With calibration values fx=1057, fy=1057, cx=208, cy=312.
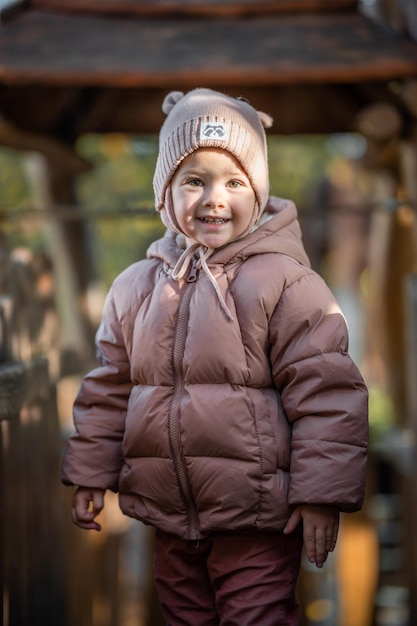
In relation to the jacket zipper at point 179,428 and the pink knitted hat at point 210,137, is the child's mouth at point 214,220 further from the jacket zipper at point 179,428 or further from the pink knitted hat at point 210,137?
the jacket zipper at point 179,428

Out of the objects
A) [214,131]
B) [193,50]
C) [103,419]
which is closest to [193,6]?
[193,50]

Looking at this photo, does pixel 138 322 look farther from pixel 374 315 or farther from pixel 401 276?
pixel 374 315

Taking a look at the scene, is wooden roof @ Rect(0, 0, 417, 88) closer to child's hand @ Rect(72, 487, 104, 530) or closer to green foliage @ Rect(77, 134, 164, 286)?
child's hand @ Rect(72, 487, 104, 530)

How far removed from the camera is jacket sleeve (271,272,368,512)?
2703 mm

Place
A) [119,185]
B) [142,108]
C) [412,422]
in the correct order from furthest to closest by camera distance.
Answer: [119,185], [142,108], [412,422]

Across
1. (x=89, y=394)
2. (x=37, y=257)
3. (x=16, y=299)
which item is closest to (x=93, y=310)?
(x=37, y=257)

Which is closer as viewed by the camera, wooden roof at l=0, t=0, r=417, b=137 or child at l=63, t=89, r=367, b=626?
child at l=63, t=89, r=367, b=626

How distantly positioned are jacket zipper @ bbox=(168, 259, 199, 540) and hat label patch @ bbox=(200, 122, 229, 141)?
45 centimetres

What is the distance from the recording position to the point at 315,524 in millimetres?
2766

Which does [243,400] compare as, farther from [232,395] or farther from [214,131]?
[214,131]

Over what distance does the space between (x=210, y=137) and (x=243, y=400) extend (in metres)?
0.71

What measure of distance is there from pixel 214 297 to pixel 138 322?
0.25 meters

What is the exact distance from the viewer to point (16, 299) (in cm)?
398

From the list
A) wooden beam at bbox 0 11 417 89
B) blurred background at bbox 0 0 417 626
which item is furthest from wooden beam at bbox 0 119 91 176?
wooden beam at bbox 0 11 417 89
